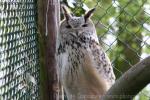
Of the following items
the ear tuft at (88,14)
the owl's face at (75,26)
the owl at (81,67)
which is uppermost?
the ear tuft at (88,14)

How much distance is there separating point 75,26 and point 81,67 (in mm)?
266

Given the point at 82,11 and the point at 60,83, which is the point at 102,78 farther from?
the point at 82,11

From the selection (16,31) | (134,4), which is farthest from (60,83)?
(134,4)

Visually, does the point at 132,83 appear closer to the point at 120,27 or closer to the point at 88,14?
the point at 88,14

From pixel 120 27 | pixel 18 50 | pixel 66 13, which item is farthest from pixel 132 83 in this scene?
pixel 120 27

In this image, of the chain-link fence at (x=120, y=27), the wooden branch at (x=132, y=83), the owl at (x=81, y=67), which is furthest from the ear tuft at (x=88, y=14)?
the wooden branch at (x=132, y=83)

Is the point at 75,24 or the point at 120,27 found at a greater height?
the point at 75,24

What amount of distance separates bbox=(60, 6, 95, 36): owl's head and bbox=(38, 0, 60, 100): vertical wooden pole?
8.0 inches

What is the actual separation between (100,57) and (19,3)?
0.65 meters

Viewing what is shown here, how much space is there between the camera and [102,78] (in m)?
2.47

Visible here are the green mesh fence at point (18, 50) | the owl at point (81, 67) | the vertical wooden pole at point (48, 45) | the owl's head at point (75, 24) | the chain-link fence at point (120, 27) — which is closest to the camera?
the green mesh fence at point (18, 50)

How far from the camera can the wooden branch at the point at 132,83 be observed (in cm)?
134

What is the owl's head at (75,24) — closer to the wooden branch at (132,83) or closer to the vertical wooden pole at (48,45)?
the vertical wooden pole at (48,45)

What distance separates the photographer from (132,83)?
53.4 inches
